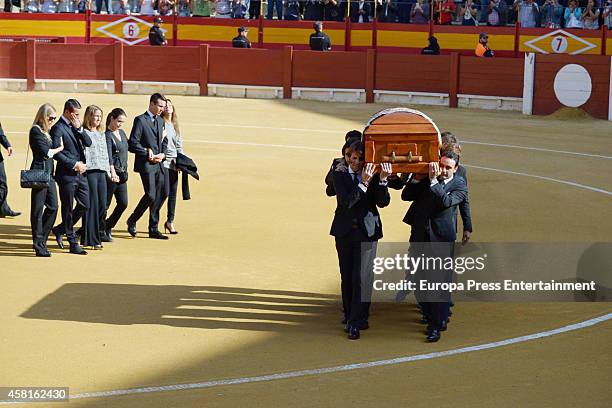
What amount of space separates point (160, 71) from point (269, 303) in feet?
69.0

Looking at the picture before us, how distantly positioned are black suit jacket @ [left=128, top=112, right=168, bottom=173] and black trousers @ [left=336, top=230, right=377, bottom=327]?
397 cm

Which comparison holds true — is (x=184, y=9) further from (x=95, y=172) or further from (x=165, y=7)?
(x=95, y=172)

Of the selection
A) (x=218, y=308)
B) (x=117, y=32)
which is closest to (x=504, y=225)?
(x=218, y=308)

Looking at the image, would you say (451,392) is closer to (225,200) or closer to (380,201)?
(380,201)

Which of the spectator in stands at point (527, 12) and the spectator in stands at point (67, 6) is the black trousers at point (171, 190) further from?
the spectator in stands at point (67, 6)

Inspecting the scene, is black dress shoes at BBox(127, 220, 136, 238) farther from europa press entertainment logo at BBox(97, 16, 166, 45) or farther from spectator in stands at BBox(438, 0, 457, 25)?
europa press entertainment logo at BBox(97, 16, 166, 45)

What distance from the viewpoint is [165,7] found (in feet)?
110

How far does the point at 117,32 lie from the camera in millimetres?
33312

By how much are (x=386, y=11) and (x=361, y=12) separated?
0.70 metres

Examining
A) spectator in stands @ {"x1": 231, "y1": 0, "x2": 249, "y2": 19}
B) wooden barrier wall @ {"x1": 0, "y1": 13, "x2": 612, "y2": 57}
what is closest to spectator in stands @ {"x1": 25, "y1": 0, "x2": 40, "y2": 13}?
wooden barrier wall @ {"x1": 0, "y1": 13, "x2": 612, "y2": 57}

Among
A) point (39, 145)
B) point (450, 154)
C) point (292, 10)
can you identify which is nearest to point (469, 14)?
point (292, 10)

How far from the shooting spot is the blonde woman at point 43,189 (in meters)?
11.3

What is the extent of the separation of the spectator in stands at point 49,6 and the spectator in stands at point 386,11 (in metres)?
9.31

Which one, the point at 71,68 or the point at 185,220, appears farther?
the point at 71,68
